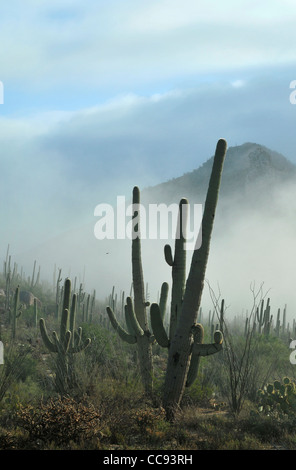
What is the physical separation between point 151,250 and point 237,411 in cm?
9493

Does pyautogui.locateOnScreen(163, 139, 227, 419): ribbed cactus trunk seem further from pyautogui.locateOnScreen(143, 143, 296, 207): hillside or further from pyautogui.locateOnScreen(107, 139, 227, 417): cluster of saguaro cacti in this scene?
pyautogui.locateOnScreen(143, 143, 296, 207): hillside

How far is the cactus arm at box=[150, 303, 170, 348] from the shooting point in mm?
11969

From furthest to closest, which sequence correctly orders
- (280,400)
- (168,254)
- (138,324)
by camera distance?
(138,324), (168,254), (280,400)

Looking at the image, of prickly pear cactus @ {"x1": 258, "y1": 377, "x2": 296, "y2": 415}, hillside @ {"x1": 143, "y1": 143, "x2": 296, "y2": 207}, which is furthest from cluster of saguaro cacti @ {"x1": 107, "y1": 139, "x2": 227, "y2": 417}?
hillside @ {"x1": 143, "y1": 143, "x2": 296, "y2": 207}

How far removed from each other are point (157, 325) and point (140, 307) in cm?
213

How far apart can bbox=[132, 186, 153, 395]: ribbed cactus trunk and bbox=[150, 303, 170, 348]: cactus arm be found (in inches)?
58.2

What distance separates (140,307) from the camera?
1409 cm

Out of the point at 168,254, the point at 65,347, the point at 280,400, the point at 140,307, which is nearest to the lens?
the point at 280,400

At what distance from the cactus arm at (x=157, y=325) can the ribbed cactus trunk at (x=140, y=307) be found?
4.85 ft

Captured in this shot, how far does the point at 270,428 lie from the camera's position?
10484 mm

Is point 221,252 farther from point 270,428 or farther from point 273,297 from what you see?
point 270,428

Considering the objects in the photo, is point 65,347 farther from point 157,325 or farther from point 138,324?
point 157,325

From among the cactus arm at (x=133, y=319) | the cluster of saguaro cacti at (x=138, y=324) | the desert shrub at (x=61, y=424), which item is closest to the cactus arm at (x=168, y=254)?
the cluster of saguaro cacti at (x=138, y=324)

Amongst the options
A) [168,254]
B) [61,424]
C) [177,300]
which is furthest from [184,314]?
[61,424]
